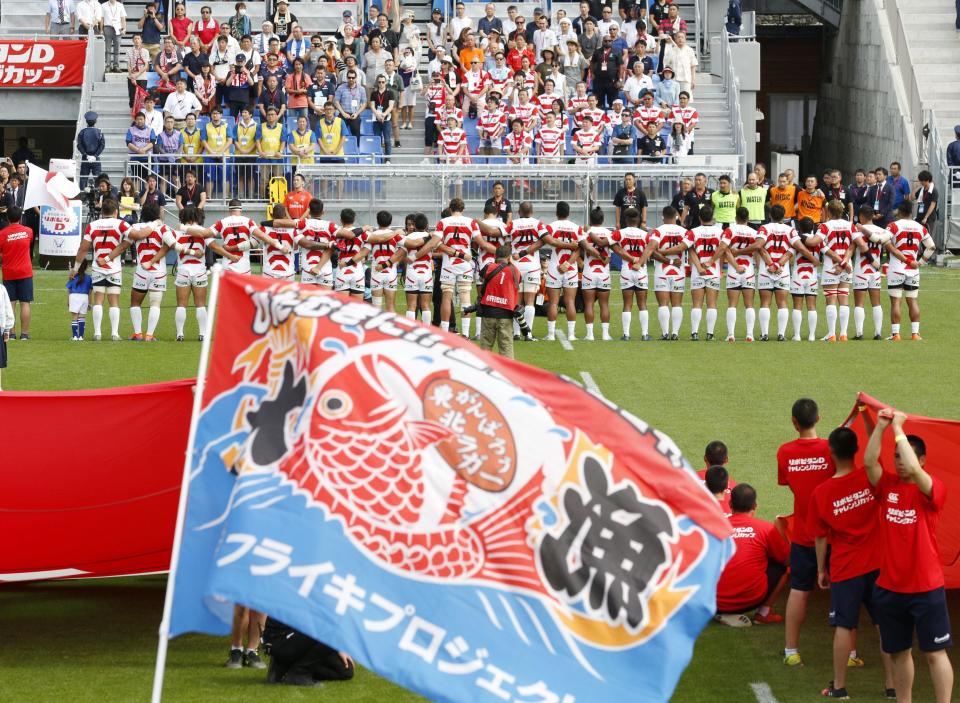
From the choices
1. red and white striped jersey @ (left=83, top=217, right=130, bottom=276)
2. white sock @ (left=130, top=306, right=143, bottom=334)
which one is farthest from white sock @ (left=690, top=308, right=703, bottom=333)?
red and white striped jersey @ (left=83, top=217, right=130, bottom=276)

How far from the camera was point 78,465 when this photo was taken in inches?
391

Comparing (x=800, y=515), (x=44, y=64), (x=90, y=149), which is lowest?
(x=800, y=515)

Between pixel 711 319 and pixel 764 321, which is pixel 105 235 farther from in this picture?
pixel 764 321

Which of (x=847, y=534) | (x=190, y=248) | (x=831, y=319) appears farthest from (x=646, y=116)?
(x=847, y=534)

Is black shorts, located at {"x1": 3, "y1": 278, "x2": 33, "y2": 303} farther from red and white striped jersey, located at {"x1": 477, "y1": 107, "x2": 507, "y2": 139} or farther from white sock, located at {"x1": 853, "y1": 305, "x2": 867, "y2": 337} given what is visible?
red and white striped jersey, located at {"x1": 477, "y1": 107, "x2": 507, "y2": 139}

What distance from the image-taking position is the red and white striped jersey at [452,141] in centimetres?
3070

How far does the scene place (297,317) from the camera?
21.2ft

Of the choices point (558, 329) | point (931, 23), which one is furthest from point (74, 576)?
point (931, 23)

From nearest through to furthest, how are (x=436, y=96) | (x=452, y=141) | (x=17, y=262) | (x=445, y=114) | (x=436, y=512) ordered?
1. (x=436, y=512)
2. (x=17, y=262)
3. (x=452, y=141)
4. (x=445, y=114)
5. (x=436, y=96)

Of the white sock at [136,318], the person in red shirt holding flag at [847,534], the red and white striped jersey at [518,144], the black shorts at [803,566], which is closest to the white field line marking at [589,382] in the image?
the white sock at [136,318]

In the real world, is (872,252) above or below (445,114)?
below

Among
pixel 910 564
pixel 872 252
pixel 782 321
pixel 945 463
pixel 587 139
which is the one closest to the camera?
pixel 910 564

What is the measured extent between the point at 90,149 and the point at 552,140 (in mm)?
8888

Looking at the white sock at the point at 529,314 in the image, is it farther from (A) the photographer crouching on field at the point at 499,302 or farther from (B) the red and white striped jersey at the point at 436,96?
(B) the red and white striped jersey at the point at 436,96
